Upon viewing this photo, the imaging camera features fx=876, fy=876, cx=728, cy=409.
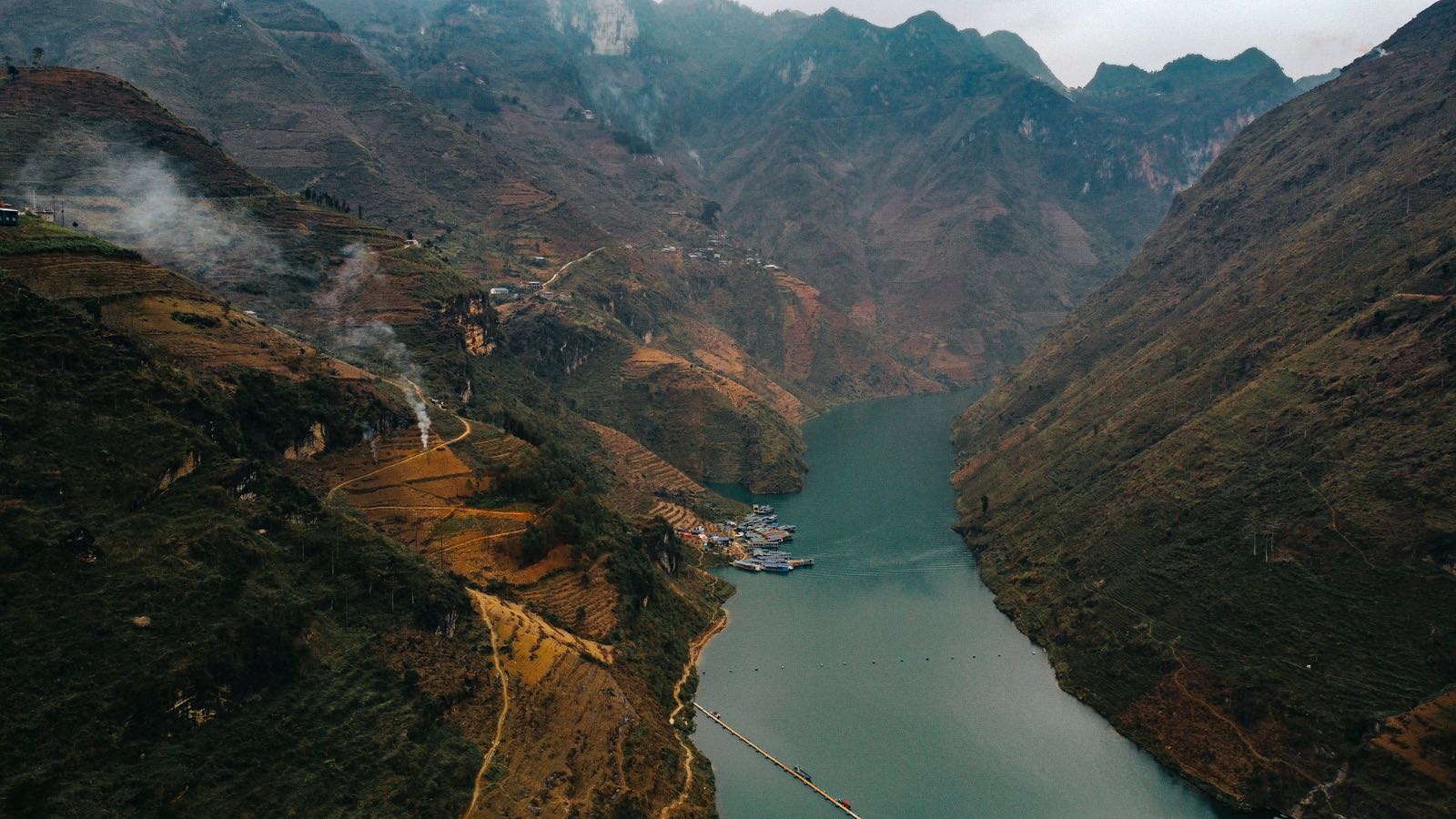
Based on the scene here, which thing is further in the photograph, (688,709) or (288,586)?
(688,709)

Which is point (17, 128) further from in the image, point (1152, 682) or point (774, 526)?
point (1152, 682)

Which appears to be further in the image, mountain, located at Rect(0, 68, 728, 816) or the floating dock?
the floating dock

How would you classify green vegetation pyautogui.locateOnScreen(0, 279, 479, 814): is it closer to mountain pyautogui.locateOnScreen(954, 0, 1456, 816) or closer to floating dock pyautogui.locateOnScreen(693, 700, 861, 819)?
floating dock pyautogui.locateOnScreen(693, 700, 861, 819)

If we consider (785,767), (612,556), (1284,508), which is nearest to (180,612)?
(612,556)

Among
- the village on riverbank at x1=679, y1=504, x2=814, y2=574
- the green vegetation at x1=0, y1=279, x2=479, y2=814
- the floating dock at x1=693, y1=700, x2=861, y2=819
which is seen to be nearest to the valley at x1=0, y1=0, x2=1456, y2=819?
the green vegetation at x1=0, y1=279, x2=479, y2=814

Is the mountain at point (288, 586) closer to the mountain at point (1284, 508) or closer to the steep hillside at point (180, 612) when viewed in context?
the steep hillside at point (180, 612)

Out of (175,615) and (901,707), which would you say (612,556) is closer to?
(901,707)

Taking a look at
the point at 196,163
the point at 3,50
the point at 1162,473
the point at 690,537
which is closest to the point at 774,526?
the point at 690,537
